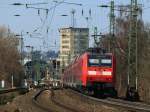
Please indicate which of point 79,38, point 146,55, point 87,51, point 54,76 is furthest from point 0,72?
point 54,76

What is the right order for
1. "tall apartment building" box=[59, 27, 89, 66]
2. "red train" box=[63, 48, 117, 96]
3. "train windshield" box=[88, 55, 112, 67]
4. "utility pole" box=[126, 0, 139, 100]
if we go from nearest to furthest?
"red train" box=[63, 48, 117, 96] → "train windshield" box=[88, 55, 112, 67] → "utility pole" box=[126, 0, 139, 100] → "tall apartment building" box=[59, 27, 89, 66]

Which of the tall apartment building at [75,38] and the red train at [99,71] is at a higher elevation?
the tall apartment building at [75,38]

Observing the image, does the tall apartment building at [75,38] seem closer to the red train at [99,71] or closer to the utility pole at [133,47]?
the utility pole at [133,47]

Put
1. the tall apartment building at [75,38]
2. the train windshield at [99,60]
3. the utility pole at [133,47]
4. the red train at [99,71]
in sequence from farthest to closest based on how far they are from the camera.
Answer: the tall apartment building at [75,38]
the utility pole at [133,47]
the train windshield at [99,60]
the red train at [99,71]

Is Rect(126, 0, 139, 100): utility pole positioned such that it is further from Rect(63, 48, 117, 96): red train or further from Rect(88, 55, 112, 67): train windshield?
Rect(88, 55, 112, 67): train windshield

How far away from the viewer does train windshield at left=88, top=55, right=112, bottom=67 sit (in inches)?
1598

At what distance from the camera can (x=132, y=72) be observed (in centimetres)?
5456

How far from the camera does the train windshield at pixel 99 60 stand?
133 feet

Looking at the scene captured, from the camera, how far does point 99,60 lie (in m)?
40.6

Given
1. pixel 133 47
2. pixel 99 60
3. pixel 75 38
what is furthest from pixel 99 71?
pixel 75 38

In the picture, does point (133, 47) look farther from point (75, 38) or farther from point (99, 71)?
point (75, 38)

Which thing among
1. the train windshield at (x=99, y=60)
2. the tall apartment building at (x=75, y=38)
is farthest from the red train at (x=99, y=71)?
the tall apartment building at (x=75, y=38)

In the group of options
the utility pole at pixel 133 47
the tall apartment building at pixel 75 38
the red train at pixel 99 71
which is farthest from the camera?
the tall apartment building at pixel 75 38

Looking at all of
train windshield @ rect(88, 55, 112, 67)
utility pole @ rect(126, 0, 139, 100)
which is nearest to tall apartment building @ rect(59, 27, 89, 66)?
utility pole @ rect(126, 0, 139, 100)
